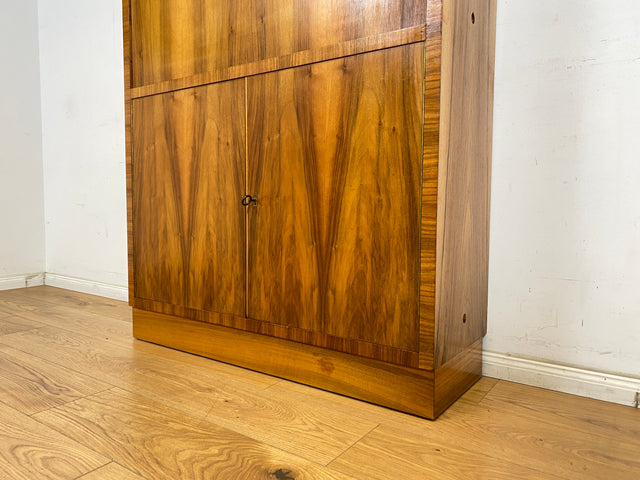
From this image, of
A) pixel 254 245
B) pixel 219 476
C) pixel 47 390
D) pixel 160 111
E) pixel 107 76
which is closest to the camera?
pixel 219 476

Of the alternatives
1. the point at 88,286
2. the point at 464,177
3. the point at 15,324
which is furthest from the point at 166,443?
the point at 88,286

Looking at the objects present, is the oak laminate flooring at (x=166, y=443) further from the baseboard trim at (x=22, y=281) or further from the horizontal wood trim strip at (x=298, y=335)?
the baseboard trim at (x=22, y=281)

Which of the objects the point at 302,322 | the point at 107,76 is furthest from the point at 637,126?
the point at 107,76

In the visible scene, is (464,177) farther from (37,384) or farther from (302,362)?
(37,384)

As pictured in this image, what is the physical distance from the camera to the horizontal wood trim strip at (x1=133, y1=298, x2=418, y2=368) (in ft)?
3.41

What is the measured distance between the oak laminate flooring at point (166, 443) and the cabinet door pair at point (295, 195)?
1.11 ft

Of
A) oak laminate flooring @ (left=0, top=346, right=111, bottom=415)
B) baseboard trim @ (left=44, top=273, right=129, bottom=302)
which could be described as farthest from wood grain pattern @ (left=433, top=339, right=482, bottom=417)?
baseboard trim @ (left=44, top=273, right=129, bottom=302)

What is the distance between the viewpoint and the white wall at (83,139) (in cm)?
222

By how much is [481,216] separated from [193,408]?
2.77ft

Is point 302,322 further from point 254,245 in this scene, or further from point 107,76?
point 107,76

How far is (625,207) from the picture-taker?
1.10 metres

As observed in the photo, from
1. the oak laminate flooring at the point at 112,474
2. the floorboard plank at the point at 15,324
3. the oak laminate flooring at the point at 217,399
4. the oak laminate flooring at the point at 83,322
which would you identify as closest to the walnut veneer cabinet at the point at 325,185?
the oak laminate flooring at the point at 217,399

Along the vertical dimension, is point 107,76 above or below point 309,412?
above

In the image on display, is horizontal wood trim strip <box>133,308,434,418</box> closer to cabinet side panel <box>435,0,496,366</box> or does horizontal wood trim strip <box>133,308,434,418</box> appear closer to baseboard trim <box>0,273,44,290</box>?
cabinet side panel <box>435,0,496,366</box>
